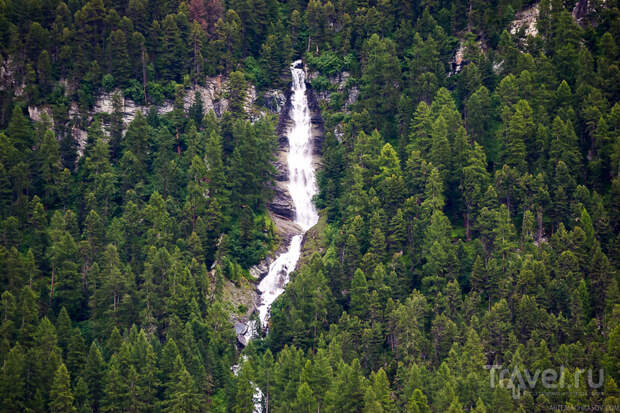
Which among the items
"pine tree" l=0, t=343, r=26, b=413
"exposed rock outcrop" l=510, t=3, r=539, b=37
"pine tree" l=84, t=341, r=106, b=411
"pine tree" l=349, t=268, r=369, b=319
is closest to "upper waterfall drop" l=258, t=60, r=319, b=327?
"pine tree" l=349, t=268, r=369, b=319

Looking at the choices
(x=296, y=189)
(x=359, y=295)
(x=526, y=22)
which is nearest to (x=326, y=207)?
(x=296, y=189)

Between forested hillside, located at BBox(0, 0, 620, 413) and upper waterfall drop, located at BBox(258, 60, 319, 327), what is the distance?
2139 mm

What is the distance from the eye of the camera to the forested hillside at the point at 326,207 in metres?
115

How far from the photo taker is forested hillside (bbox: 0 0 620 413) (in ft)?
379

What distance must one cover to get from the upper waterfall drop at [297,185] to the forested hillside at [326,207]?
84.2 inches

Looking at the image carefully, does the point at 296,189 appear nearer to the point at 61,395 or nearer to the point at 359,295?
the point at 359,295

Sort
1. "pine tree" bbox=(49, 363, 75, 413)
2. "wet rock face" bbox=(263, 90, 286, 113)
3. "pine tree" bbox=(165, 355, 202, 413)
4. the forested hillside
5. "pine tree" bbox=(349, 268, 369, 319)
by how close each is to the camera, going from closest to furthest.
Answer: "pine tree" bbox=(49, 363, 75, 413), the forested hillside, "pine tree" bbox=(165, 355, 202, 413), "pine tree" bbox=(349, 268, 369, 319), "wet rock face" bbox=(263, 90, 286, 113)

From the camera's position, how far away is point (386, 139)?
147m

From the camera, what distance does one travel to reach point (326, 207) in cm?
14538

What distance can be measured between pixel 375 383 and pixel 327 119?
54.8 m

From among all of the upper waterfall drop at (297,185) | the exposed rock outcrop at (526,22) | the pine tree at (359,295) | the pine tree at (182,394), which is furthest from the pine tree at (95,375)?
the exposed rock outcrop at (526,22)

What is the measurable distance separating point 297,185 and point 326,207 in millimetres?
10956

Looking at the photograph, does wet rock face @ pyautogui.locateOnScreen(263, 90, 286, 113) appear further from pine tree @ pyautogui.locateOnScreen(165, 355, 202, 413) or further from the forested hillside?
pine tree @ pyautogui.locateOnScreen(165, 355, 202, 413)

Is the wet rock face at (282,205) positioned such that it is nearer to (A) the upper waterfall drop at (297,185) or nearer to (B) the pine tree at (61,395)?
(A) the upper waterfall drop at (297,185)
